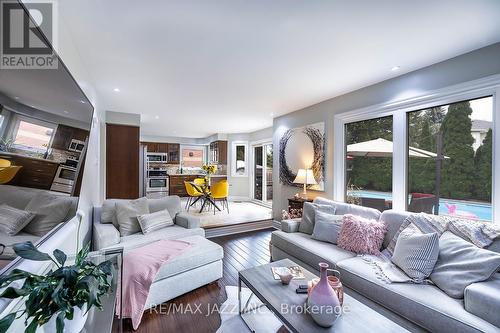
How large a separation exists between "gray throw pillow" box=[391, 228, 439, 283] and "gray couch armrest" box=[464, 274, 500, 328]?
299mm

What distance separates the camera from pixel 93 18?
1723mm

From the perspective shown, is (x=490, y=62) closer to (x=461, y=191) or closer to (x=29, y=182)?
(x=461, y=191)

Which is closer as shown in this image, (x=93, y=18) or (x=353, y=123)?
(x=93, y=18)

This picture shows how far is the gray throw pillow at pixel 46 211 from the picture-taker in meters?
0.96

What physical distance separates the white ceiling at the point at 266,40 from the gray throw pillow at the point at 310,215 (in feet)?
5.65

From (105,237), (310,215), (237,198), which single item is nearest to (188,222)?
(105,237)

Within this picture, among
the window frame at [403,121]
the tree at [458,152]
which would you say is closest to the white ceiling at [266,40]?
the window frame at [403,121]

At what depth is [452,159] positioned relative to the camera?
8.04 ft

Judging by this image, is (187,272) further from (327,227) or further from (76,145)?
(327,227)

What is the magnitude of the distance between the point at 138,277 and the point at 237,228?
2689 millimetres

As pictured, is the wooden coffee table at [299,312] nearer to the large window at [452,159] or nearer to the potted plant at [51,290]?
the potted plant at [51,290]

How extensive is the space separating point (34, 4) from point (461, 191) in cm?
404

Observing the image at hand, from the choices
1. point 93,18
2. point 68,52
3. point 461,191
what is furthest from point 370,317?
point 68,52

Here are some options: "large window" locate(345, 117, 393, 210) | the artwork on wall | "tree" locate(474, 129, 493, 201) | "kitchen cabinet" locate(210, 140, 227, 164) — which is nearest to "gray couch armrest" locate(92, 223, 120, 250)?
the artwork on wall
